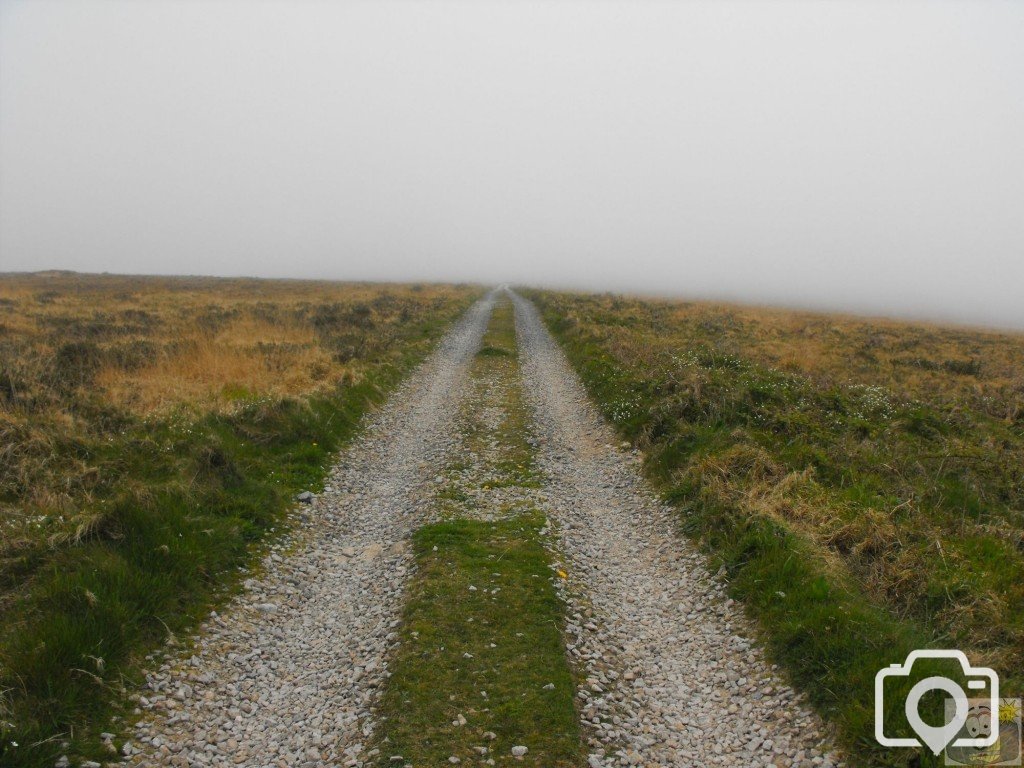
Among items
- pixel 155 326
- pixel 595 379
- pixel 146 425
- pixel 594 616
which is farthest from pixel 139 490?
pixel 155 326

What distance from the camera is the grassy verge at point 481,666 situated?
585cm

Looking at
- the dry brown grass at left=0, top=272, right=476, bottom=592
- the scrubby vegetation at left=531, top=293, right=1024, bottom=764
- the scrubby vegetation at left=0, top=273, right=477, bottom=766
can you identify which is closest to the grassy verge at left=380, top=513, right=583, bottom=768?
the scrubby vegetation at left=531, top=293, right=1024, bottom=764

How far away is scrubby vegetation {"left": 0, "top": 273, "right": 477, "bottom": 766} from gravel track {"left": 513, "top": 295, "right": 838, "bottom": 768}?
19.3 feet

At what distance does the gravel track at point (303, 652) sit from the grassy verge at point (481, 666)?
0.49m

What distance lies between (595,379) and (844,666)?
1561 centimetres

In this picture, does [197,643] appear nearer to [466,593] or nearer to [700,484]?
[466,593]

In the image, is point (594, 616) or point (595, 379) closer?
point (594, 616)

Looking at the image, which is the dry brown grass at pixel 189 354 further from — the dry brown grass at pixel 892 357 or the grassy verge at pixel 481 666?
the dry brown grass at pixel 892 357

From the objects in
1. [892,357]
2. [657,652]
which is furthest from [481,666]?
[892,357]

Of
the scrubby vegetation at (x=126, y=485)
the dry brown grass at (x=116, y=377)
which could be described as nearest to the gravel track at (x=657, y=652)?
the scrubby vegetation at (x=126, y=485)

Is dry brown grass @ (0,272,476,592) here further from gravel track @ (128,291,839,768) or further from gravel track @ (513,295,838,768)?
gravel track @ (513,295,838,768)

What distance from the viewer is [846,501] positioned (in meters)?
9.93

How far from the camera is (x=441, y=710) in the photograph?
6250 millimetres

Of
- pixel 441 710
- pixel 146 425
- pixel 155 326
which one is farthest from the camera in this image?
pixel 155 326
